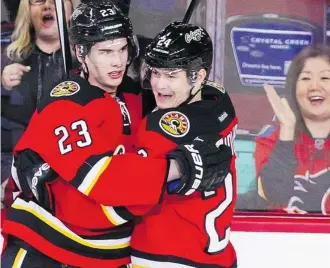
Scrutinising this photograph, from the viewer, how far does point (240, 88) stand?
8.23 feet

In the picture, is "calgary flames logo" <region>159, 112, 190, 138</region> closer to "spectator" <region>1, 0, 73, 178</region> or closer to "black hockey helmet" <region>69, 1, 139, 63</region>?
"black hockey helmet" <region>69, 1, 139, 63</region>

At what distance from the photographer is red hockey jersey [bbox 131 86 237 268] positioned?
1.63 metres

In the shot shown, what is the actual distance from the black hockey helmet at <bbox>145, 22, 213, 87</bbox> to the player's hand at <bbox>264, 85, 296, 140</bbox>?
846mm

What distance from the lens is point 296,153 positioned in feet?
8.27

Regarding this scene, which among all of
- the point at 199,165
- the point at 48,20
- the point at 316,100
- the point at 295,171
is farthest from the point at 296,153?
the point at 199,165

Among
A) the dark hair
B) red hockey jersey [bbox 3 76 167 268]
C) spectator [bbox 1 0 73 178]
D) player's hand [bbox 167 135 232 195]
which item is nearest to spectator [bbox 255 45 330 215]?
the dark hair

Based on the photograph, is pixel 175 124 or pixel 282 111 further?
pixel 282 111

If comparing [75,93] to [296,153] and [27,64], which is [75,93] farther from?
[296,153]

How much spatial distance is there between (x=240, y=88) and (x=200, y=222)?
92 cm

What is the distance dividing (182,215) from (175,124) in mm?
203

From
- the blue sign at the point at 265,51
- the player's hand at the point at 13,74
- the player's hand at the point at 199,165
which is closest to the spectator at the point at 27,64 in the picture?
the player's hand at the point at 13,74

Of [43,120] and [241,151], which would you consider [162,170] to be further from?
[241,151]

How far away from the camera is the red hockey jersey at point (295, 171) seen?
8.23ft

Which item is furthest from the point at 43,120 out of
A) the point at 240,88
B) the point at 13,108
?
the point at 240,88
